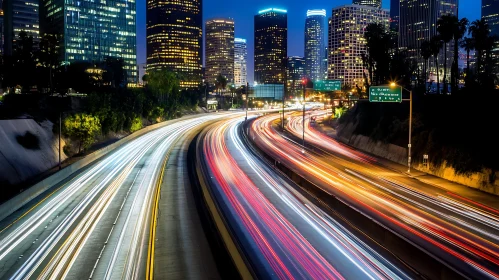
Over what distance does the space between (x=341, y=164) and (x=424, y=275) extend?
100 feet

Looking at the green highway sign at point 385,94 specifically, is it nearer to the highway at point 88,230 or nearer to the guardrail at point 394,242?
the guardrail at point 394,242

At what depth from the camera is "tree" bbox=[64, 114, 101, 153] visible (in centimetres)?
5625

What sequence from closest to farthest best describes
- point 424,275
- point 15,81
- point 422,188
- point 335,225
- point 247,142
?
point 424,275 → point 335,225 → point 422,188 → point 247,142 → point 15,81

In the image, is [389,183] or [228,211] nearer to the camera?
[228,211]

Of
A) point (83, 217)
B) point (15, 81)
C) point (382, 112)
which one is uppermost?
point (15, 81)

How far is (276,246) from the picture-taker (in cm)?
2119

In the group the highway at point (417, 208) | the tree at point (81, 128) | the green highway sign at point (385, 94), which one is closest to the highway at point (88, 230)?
the highway at point (417, 208)

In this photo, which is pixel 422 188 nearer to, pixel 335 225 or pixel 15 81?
pixel 335 225

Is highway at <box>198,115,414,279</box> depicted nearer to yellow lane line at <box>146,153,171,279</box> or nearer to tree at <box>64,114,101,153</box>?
yellow lane line at <box>146,153,171,279</box>

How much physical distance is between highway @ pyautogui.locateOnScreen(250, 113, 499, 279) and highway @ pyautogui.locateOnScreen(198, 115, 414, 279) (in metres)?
2.97

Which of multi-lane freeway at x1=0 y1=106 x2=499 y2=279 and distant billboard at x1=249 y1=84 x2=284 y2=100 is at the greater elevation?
distant billboard at x1=249 y1=84 x2=284 y2=100

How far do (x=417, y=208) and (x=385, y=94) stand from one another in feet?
74.0

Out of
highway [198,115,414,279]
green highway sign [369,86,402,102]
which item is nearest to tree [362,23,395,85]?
green highway sign [369,86,402,102]

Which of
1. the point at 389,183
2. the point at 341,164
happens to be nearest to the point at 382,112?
the point at 341,164
